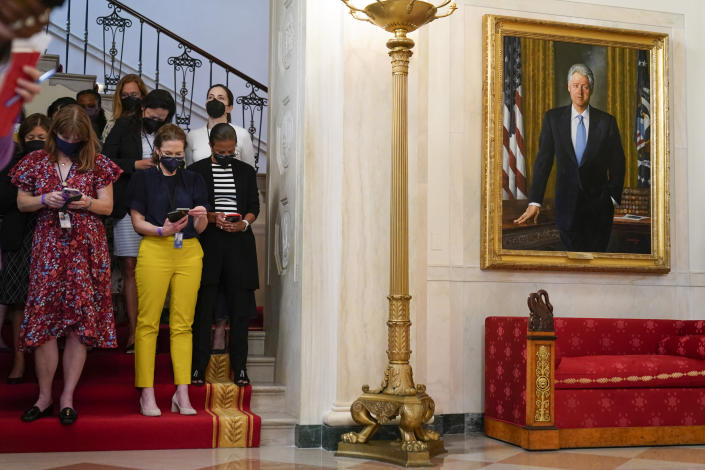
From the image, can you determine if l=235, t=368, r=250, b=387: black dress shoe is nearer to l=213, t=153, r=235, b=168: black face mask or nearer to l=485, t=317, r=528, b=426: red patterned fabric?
l=213, t=153, r=235, b=168: black face mask

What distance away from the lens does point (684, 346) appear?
5234mm

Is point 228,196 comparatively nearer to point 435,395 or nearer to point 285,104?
point 285,104

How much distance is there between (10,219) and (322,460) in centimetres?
215

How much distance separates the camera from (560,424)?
4.73m

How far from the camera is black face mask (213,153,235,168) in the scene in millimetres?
5012

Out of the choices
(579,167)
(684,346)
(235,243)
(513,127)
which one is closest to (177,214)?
(235,243)

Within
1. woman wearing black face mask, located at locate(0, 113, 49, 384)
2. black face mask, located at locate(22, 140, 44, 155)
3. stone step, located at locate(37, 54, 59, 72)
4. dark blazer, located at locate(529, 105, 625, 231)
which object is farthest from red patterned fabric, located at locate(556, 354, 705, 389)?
stone step, located at locate(37, 54, 59, 72)

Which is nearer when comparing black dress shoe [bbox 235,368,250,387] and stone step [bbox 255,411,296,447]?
stone step [bbox 255,411,296,447]

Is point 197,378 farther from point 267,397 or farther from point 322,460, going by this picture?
point 322,460

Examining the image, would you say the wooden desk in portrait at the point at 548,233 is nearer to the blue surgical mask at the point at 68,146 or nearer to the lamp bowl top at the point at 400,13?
the lamp bowl top at the point at 400,13

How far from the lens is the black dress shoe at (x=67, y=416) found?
168 inches

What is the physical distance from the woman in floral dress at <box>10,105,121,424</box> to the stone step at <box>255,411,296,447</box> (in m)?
1.00

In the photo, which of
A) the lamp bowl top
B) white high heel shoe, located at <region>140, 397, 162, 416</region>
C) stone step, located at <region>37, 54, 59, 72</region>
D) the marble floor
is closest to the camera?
the marble floor

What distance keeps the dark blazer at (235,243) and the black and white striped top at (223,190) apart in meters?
0.02
